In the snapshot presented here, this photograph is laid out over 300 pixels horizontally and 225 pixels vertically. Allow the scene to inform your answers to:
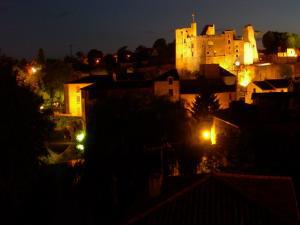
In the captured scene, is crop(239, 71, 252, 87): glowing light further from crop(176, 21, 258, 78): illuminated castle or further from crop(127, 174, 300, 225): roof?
crop(127, 174, 300, 225): roof

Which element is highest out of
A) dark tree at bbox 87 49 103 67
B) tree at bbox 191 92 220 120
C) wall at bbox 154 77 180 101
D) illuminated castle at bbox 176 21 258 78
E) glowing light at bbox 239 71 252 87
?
dark tree at bbox 87 49 103 67

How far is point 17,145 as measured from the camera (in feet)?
59.7

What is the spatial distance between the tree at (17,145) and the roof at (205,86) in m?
29.9

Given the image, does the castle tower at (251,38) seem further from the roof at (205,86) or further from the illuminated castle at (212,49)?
the roof at (205,86)

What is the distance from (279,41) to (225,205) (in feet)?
288

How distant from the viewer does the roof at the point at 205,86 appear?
48.3 metres

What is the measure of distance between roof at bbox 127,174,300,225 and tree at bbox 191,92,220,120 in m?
30.3

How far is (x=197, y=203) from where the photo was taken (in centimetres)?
1043

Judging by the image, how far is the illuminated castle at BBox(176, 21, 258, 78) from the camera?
69.5 m

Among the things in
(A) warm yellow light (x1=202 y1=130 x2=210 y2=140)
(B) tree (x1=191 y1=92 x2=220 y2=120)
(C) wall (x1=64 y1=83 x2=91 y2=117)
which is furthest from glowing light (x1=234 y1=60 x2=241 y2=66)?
(A) warm yellow light (x1=202 y1=130 x2=210 y2=140)

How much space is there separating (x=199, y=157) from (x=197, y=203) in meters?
15.0

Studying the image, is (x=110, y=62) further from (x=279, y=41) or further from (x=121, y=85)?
(x=121, y=85)

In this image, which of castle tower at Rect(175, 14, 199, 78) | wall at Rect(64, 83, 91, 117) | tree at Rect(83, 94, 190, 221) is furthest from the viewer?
castle tower at Rect(175, 14, 199, 78)

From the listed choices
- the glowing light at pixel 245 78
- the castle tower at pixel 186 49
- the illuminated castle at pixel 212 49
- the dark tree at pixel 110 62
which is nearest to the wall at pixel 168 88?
the glowing light at pixel 245 78
